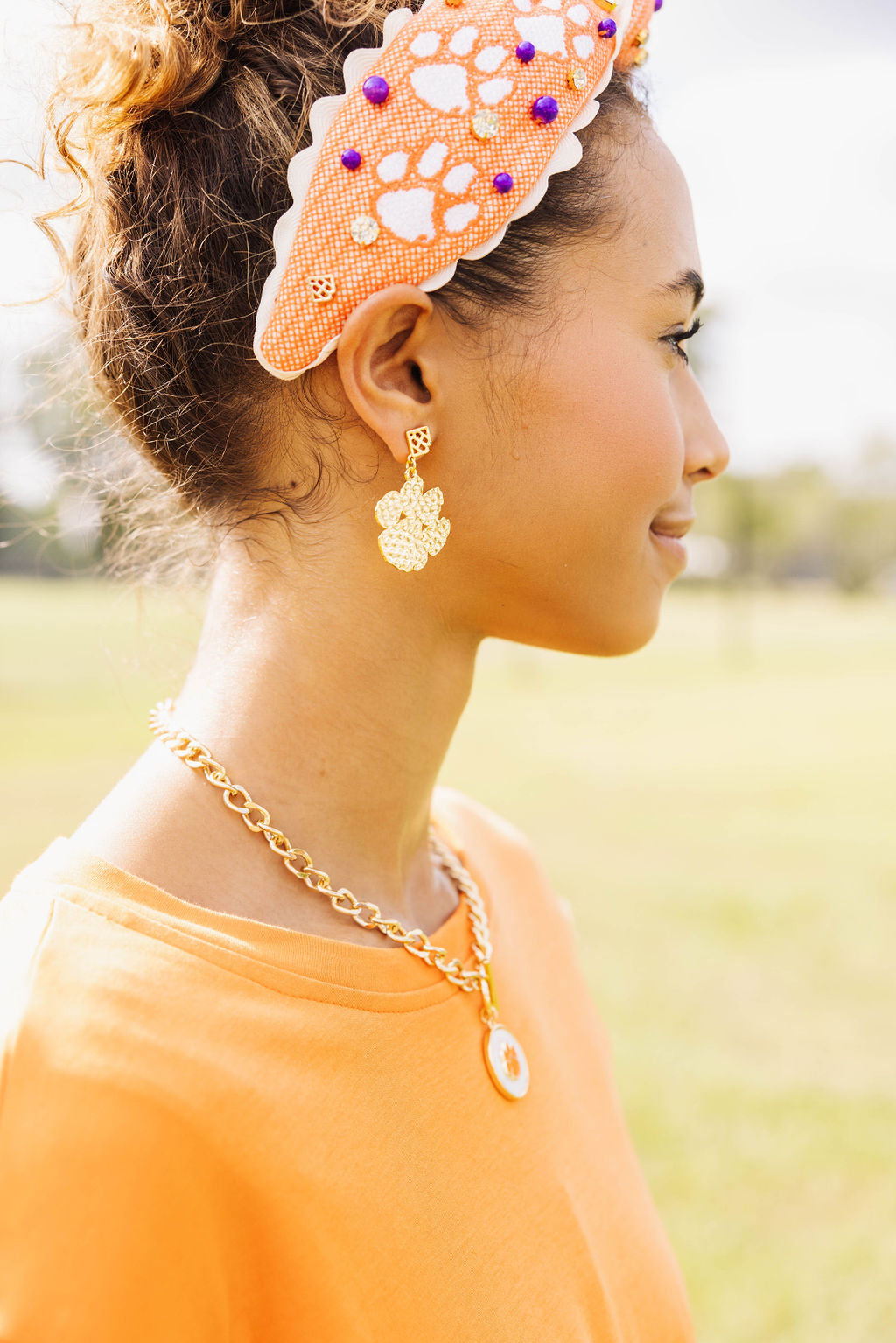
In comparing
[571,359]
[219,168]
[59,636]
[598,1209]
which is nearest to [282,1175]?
[598,1209]

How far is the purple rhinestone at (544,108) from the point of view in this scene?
138 centimetres

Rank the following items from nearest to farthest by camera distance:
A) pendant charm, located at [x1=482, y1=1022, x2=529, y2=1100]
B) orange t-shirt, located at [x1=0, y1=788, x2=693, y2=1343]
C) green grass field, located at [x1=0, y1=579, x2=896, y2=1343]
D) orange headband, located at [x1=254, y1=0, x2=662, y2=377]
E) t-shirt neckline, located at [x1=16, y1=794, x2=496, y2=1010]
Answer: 1. orange t-shirt, located at [x1=0, y1=788, x2=693, y2=1343]
2. t-shirt neckline, located at [x1=16, y1=794, x2=496, y2=1010]
3. orange headband, located at [x1=254, y1=0, x2=662, y2=377]
4. pendant charm, located at [x1=482, y1=1022, x2=529, y2=1100]
5. green grass field, located at [x1=0, y1=579, x2=896, y2=1343]

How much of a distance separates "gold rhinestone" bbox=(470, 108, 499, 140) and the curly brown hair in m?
0.11

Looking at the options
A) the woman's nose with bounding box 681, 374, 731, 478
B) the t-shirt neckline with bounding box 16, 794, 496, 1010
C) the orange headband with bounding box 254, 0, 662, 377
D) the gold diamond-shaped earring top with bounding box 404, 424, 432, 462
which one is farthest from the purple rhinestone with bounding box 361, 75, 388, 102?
the t-shirt neckline with bounding box 16, 794, 496, 1010

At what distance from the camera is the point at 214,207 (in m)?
1.40

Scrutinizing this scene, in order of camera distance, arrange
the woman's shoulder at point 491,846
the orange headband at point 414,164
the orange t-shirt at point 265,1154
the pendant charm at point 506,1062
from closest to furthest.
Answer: the orange t-shirt at point 265,1154, the orange headband at point 414,164, the pendant charm at point 506,1062, the woman's shoulder at point 491,846

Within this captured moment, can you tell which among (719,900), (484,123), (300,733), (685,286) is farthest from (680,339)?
(719,900)

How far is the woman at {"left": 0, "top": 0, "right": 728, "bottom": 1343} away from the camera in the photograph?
4.09 ft

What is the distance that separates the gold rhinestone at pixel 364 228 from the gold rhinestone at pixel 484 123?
17cm

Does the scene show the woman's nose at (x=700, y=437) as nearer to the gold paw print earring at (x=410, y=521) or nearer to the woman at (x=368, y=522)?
the woman at (x=368, y=522)

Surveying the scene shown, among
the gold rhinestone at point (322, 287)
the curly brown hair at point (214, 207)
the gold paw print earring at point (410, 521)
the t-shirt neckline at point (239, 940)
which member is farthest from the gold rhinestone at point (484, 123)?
the t-shirt neckline at point (239, 940)

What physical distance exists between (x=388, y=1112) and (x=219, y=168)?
45.7 inches

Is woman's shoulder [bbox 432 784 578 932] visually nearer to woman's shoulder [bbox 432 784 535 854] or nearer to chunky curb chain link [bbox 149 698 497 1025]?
woman's shoulder [bbox 432 784 535 854]

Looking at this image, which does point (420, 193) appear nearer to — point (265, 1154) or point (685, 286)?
point (685, 286)
